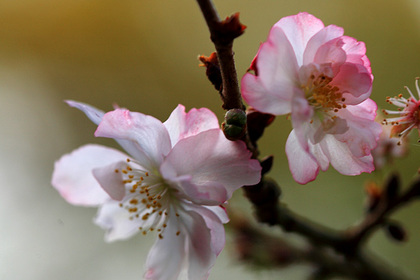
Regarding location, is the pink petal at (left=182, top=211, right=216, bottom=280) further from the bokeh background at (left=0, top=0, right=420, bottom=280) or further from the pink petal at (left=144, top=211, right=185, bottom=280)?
the bokeh background at (left=0, top=0, right=420, bottom=280)

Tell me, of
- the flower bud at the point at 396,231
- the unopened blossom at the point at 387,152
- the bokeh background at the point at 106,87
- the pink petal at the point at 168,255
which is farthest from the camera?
the bokeh background at the point at 106,87

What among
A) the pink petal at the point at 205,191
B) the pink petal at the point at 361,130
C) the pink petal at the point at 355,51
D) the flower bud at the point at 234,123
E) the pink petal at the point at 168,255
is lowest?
the pink petal at the point at 168,255

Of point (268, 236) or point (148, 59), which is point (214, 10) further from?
point (148, 59)

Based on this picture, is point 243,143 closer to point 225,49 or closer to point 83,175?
Result: point 225,49

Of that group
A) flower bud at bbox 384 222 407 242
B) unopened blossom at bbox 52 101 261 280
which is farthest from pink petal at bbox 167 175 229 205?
flower bud at bbox 384 222 407 242

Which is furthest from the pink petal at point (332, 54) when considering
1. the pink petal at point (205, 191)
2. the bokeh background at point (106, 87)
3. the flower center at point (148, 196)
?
the bokeh background at point (106, 87)

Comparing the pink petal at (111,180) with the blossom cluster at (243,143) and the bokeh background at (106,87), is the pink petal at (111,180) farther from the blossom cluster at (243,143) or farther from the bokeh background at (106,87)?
the bokeh background at (106,87)

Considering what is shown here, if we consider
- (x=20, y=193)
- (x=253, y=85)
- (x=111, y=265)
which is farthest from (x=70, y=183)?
(x=20, y=193)

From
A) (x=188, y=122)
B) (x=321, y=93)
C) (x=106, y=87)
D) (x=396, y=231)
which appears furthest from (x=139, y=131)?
(x=106, y=87)
